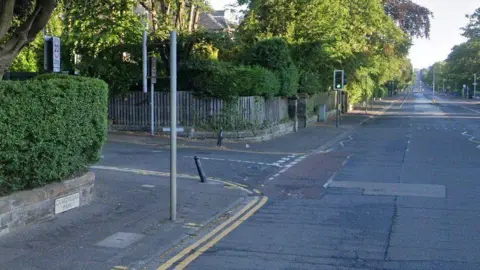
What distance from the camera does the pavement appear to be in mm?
6801

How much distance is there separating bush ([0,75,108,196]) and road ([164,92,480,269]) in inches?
110

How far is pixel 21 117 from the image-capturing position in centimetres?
758

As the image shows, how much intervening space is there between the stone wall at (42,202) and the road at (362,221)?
2.55 metres

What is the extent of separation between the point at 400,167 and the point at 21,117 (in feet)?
35.9

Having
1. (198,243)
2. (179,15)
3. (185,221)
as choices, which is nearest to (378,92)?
(179,15)

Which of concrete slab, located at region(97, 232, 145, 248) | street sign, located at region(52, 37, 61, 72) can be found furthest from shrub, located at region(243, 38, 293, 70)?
concrete slab, located at region(97, 232, 145, 248)

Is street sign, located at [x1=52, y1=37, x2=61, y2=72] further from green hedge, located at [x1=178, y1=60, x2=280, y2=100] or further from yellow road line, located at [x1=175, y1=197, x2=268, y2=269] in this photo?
green hedge, located at [x1=178, y1=60, x2=280, y2=100]

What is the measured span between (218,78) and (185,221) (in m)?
15.2

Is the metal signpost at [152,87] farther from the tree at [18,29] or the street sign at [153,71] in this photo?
the tree at [18,29]

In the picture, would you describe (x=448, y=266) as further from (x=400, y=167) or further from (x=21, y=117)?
(x=400, y=167)

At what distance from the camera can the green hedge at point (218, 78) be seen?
23.6 meters

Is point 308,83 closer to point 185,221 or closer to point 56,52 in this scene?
point 56,52

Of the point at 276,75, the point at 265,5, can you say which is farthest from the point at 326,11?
the point at 276,75

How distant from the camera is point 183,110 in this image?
78.9ft
